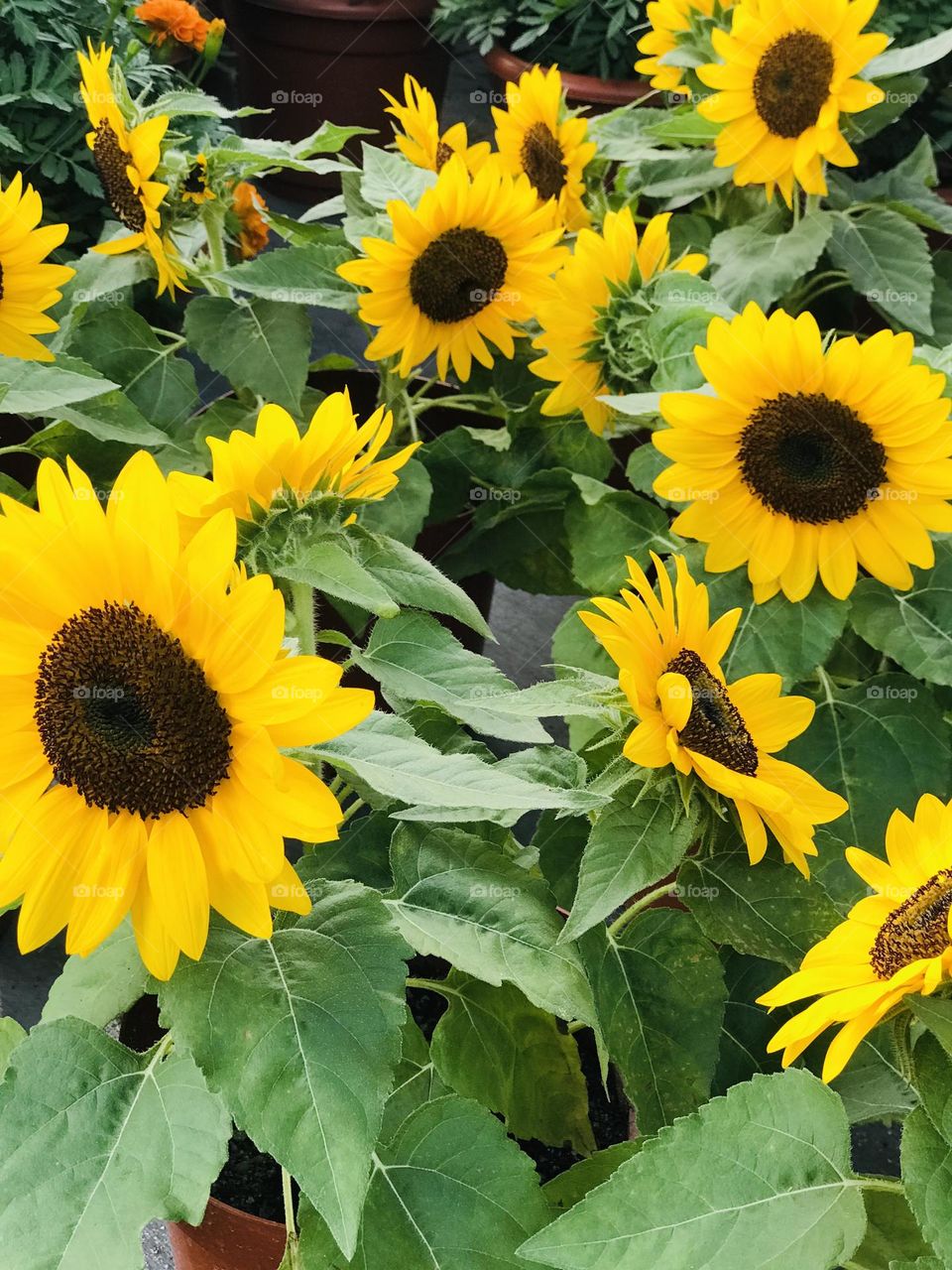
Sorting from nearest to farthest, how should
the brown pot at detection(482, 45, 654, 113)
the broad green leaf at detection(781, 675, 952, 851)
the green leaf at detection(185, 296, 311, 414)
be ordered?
the broad green leaf at detection(781, 675, 952, 851) < the green leaf at detection(185, 296, 311, 414) < the brown pot at detection(482, 45, 654, 113)

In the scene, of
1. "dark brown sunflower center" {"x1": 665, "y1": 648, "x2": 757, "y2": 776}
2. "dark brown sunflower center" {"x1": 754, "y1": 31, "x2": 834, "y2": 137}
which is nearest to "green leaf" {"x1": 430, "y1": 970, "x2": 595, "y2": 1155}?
"dark brown sunflower center" {"x1": 665, "y1": 648, "x2": 757, "y2": 776}

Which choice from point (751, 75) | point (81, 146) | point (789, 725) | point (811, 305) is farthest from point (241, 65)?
point (789, 725)

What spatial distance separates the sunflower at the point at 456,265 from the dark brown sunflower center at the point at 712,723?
431 millimetres

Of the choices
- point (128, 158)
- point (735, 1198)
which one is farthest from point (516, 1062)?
point (128, 158)

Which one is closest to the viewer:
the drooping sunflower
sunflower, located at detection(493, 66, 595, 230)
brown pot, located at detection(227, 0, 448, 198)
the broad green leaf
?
the drooping sunflower

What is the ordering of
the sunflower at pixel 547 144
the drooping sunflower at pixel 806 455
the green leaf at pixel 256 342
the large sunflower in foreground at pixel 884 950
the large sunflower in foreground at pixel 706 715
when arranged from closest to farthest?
the large sunflower in foreground at pixel 884 950, the large sunflower in foreground at pixel 706 715, the drooping sunflower at pixel 806 455, the green leaf at pixel 256 342, the sunflower at pixel 547 144

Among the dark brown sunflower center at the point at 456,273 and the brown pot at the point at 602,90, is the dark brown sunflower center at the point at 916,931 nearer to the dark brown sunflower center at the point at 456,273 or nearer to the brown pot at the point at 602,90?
the dark brown sunflower center at the point at 456,273

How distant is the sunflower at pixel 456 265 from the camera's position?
887mm

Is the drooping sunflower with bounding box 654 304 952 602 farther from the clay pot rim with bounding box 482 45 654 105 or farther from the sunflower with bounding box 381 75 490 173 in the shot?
the clay pot rim with bounding box 482 45 654 105

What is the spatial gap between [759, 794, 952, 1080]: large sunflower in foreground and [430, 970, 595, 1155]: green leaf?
0.57 ft

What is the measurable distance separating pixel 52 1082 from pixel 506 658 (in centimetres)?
93

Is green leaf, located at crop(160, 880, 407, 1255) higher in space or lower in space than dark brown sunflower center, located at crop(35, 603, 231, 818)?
lower

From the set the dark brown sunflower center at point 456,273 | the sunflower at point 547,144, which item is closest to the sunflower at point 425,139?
the sunflower at point 547,144

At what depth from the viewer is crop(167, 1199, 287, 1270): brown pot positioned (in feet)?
1.89
